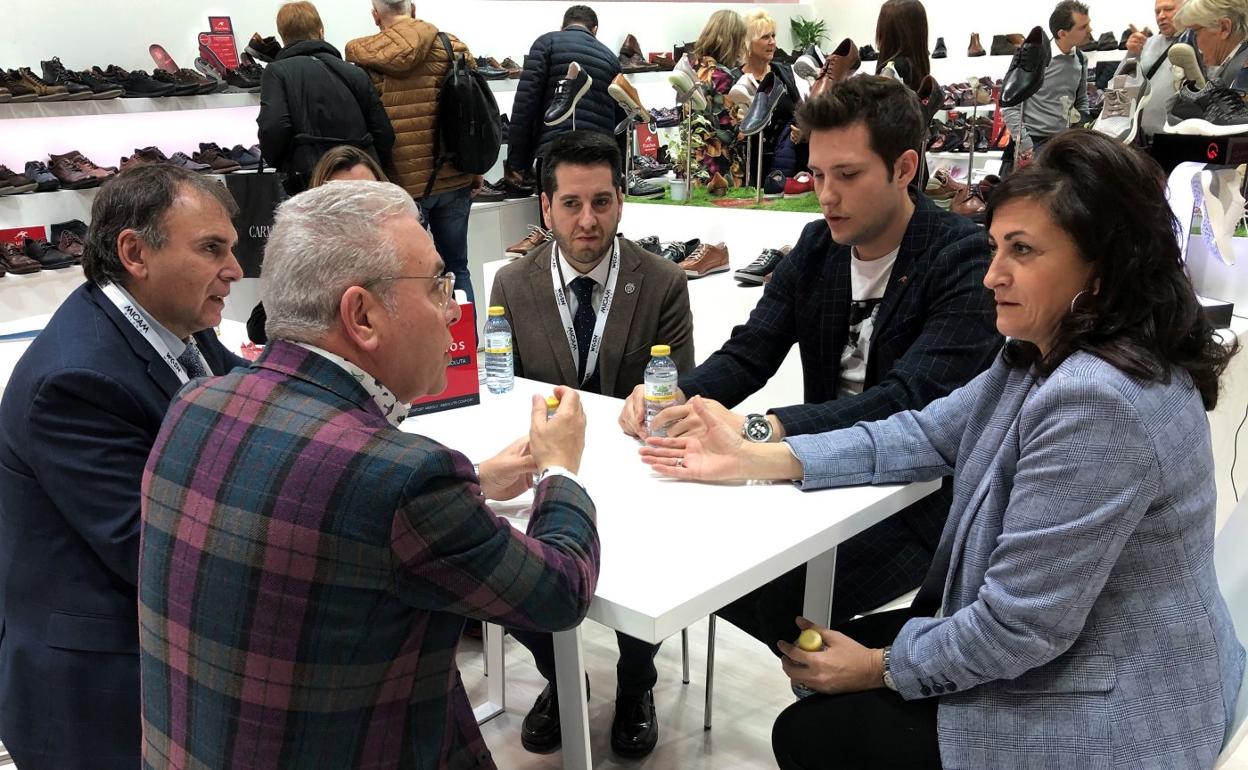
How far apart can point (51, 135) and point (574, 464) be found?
5.07m

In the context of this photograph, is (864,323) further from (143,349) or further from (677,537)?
(143,349)

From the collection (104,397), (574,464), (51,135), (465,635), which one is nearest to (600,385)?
(465,635)

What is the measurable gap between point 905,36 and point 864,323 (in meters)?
2.81

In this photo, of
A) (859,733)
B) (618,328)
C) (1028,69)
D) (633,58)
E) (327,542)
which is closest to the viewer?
(327,542)

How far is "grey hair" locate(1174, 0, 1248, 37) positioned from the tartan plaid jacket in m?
4.39

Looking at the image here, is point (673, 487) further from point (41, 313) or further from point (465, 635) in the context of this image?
point (41, 313)

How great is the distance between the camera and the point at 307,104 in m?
4.52

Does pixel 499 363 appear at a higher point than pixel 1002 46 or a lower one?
lower

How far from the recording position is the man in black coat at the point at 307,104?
450 centimetres

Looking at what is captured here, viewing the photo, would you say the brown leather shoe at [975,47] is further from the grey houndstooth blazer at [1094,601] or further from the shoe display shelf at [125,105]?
the grey houndstooth blazer at [1094,601]

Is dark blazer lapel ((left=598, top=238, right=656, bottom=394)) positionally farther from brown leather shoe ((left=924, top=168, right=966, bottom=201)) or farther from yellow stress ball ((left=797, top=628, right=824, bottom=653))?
brown leather shoe ((left=924, top=168, right=966, bottom=201))

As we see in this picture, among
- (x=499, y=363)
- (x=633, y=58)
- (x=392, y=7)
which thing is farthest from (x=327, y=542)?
(x=633, y=58)

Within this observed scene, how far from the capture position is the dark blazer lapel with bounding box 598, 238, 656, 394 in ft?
9.04

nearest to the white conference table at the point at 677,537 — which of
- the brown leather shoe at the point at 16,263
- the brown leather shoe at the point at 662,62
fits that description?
the brown leather shoe at the point at 16,263
